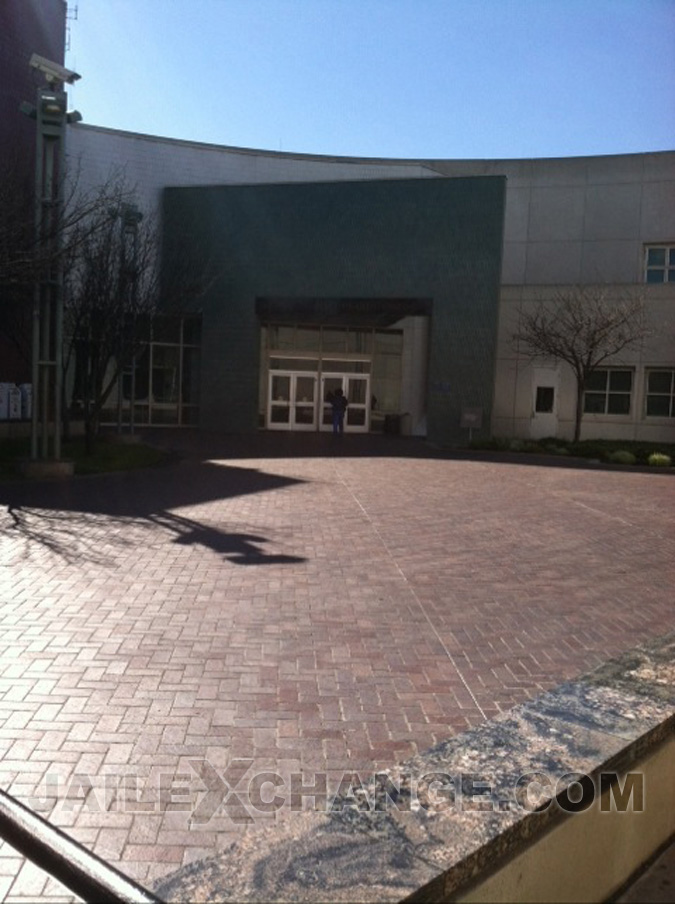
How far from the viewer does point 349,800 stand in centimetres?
225

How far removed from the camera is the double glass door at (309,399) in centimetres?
3375

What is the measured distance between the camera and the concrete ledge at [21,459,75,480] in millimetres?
14852

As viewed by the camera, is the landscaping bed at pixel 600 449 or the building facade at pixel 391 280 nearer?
the landscaping bed at pixel 600 449

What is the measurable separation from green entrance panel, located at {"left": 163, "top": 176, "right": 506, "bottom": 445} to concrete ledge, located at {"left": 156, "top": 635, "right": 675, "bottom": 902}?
2503 centimetres

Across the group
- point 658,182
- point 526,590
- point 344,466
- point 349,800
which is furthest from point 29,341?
point 658,182

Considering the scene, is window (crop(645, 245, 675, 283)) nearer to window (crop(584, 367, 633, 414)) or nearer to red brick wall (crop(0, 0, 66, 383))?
window (crop(584, 367, 633, 414))

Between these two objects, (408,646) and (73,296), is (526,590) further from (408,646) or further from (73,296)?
(73,296)

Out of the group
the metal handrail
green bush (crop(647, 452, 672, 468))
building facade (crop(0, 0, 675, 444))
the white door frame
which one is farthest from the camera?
the white door frame

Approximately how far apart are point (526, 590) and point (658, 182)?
88.3ft

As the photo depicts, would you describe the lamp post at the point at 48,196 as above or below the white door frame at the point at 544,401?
above

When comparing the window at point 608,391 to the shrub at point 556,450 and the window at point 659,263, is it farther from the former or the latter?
the shrub at point 556,450

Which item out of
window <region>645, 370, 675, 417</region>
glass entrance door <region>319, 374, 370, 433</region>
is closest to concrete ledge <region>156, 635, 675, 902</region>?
window <region>645, 370, 675, 417</region>

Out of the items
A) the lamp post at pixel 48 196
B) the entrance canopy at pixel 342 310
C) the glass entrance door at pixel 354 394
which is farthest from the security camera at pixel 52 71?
the glass entrance door at pixel 354 394

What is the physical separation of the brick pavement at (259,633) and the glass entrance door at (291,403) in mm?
20937
